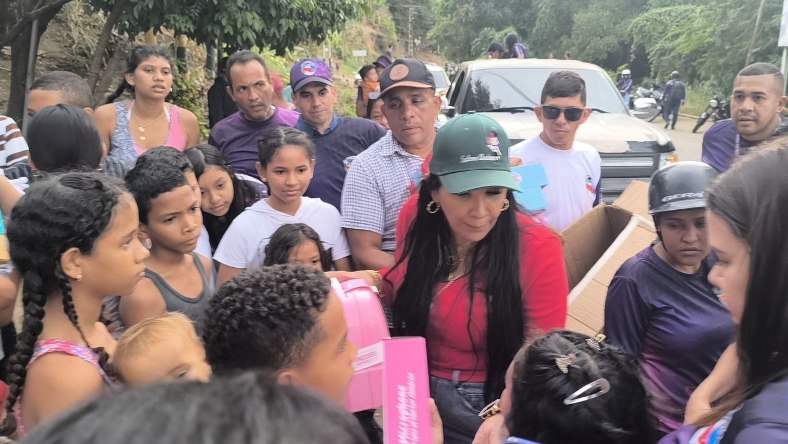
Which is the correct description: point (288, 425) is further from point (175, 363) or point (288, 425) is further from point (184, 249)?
point (184, 249)

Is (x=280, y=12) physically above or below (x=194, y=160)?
above

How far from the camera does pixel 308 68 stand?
4203 millimetres

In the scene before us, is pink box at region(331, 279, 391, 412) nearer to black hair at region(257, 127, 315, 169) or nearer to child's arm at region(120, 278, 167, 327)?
child's arm at region(120, 278, 167, 327)

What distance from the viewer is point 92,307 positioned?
1.90m

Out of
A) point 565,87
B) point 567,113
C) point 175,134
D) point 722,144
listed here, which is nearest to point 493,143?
point 567,113

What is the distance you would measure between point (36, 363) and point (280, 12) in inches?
259

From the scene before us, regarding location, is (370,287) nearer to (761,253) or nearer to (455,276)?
(455,276)

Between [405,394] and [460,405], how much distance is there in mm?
702

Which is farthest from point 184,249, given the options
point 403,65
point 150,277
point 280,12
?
point 280,12

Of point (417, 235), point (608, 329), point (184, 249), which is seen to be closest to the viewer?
point (608, 329)

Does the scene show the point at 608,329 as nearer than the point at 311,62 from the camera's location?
Yes

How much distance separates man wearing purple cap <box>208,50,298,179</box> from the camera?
3970 millimetres

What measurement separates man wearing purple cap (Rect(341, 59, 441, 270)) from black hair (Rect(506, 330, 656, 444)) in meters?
1.33

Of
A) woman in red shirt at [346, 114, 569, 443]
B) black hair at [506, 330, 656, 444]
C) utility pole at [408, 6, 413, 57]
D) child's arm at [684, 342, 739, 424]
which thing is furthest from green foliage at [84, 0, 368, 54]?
utility pole at [408, 6, 413, 57]
